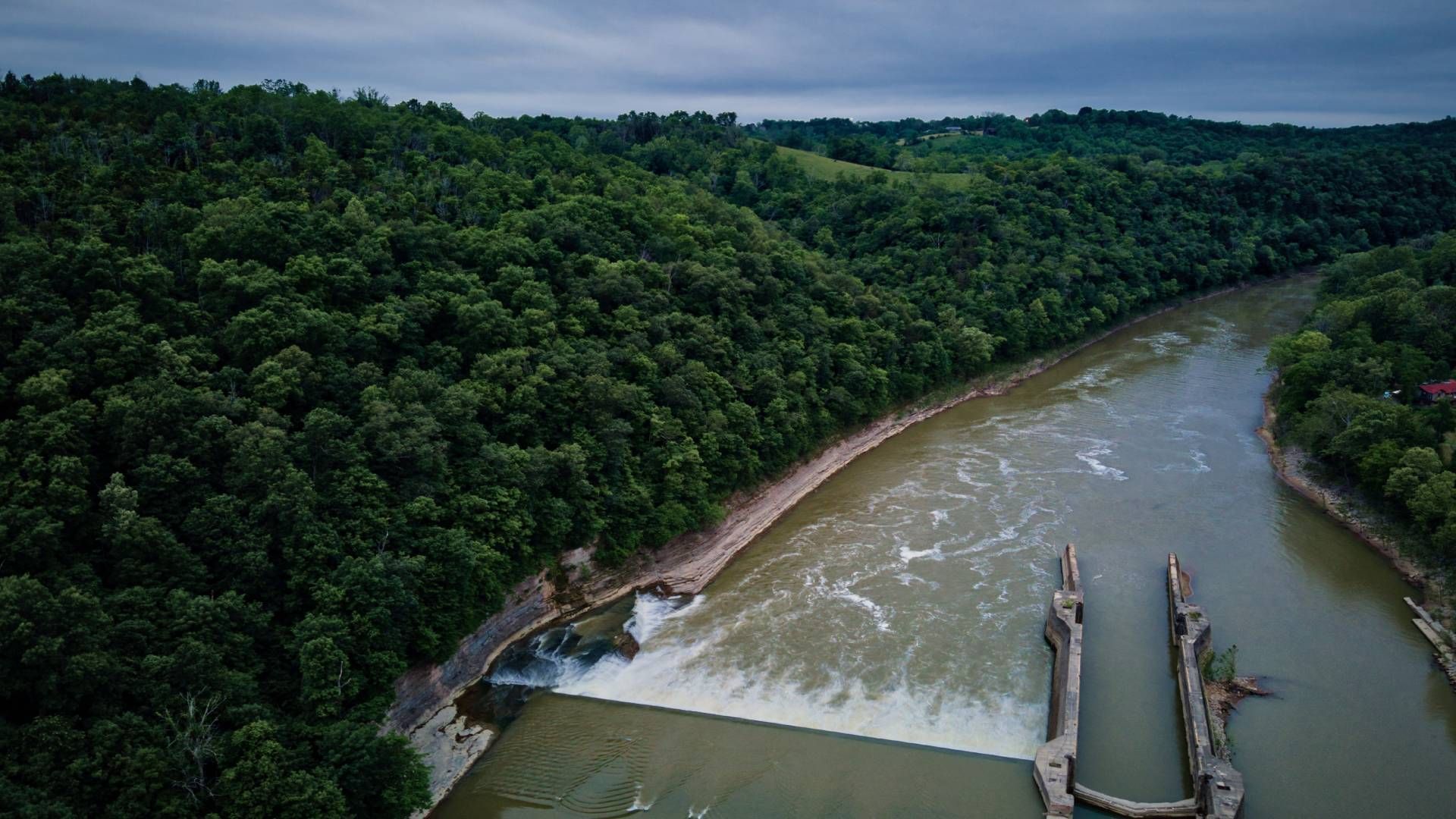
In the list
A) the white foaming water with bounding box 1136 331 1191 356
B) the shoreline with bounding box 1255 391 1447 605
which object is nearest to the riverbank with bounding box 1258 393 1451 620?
the shoreline with bounding box 1255 391 1447 605

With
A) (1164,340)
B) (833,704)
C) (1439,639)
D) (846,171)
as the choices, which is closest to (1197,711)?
(833,704)

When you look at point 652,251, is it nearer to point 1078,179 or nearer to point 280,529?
point 280,529

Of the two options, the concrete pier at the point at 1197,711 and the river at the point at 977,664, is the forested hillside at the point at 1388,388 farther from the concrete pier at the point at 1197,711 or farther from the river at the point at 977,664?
the concrete pier at the point at 1197,711

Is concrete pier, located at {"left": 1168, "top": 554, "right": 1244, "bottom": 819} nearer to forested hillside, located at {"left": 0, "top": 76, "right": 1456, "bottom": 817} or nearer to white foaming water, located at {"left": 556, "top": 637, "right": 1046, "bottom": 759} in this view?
white foaming water, located at {"left": 556, "top": 637, "right": 1046, "bottom": 759}

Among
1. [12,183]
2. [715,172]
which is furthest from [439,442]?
[715,172]

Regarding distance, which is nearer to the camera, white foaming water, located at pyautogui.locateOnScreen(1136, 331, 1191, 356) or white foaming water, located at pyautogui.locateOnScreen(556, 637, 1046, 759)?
white foaming water, located at pyautogui.locateOnScreen(556, 637, 1046, 759)

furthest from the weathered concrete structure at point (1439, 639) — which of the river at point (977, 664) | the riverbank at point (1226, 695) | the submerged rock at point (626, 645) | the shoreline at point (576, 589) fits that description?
the submerged rock at point (626, 645)

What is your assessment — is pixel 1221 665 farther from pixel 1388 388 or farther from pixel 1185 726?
pixel 1388 388
